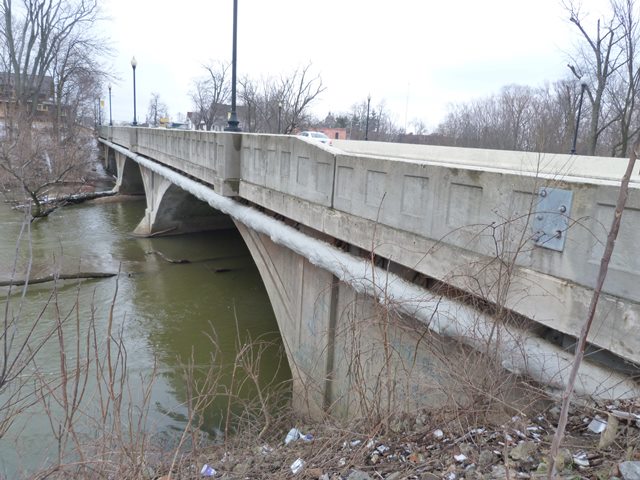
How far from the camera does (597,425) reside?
285cm

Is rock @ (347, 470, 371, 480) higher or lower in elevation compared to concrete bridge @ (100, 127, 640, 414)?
lower

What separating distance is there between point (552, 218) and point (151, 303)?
11.5 metres

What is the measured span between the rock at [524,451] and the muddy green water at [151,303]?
2880 millimetres

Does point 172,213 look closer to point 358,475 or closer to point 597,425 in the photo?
point 358,475

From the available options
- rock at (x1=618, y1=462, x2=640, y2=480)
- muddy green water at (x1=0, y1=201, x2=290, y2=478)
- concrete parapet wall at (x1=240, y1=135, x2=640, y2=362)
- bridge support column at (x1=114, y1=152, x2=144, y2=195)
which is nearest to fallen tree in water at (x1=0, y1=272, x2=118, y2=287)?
muddy green water at (x1=0, y1=201, x2=290, y2=478)

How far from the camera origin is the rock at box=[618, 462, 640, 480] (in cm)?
222

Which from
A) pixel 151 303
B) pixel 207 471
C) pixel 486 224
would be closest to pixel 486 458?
pixel 486 224

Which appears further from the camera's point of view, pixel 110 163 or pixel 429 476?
pixel 110 163

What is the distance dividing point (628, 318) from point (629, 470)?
0.85 m

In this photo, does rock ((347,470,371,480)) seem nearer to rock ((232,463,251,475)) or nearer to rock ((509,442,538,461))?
rock ((509,442,538,461))

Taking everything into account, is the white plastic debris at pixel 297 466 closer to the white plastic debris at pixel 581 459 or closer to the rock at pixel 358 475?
the rock at pixel 358 475

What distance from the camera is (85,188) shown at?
3259 cm

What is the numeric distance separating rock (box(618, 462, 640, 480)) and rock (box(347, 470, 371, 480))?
4.97ft

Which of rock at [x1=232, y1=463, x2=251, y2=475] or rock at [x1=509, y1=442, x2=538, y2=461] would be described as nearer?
rock at [x1=509, y1=442, x2=538, y2=461]
